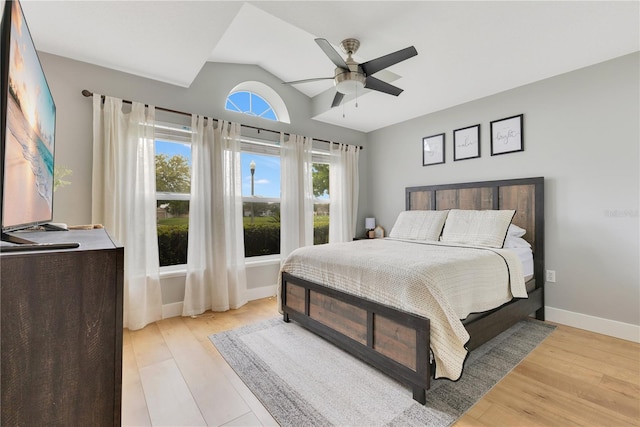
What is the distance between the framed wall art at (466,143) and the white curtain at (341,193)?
59.1 inches

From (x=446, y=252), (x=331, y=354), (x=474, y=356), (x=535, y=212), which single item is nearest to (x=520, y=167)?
(x=535, y=212)

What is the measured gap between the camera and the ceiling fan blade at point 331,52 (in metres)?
2.02

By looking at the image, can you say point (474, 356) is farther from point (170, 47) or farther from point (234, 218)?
point (170, 47)

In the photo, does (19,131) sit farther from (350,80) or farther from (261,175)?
(261,175)

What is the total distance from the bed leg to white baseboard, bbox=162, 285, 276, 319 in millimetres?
2392

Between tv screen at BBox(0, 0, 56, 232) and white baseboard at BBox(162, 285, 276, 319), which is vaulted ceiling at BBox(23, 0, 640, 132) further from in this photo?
white baseboard at BBox(162, 285, 276, 319)

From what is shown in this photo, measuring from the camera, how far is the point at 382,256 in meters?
2.25

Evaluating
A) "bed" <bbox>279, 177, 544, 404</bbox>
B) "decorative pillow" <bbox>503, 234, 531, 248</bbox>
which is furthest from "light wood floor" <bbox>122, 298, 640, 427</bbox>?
"decorative pillow" <bbox>503, 234, 531, 248</bbox>

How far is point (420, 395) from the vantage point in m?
1.68

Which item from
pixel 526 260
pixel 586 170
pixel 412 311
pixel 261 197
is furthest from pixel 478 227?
pixel 261 197

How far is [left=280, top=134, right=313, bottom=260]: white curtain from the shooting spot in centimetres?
379

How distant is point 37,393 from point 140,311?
242 centimetres

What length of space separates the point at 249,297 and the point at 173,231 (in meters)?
1.20

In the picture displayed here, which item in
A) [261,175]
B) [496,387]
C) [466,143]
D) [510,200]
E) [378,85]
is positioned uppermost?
[378,85]
